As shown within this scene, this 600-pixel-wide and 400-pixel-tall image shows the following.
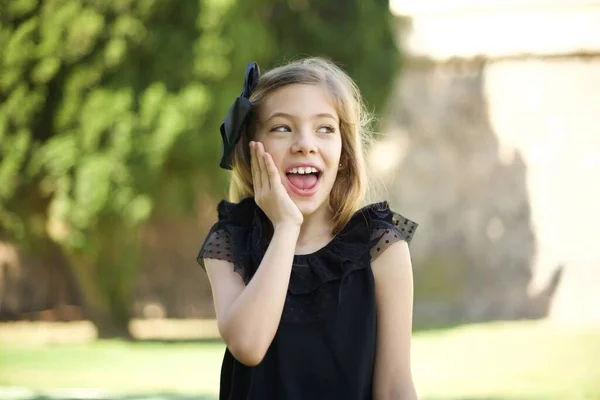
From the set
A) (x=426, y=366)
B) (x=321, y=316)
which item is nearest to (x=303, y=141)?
(x=321, y=316)

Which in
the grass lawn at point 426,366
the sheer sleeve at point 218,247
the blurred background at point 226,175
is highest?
the blurred background at point 226,175

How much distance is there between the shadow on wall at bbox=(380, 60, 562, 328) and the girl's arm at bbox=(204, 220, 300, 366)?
11034mm

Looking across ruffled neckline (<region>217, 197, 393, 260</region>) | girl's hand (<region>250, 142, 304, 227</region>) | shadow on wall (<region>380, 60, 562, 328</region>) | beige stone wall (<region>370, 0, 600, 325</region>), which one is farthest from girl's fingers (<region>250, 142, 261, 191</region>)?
shadow on wall (<region>380, 60, 562, 328</region>)

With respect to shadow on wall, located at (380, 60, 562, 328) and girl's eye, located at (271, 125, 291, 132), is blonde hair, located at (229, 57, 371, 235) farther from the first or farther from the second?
shadow on wall, located at (380, 60, 562, 328)

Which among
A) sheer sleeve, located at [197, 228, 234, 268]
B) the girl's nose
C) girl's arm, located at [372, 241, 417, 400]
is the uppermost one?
the girl's nose

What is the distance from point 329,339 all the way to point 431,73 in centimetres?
1154

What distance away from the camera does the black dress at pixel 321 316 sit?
6.75 ft

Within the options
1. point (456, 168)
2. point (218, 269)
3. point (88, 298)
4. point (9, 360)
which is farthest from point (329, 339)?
point (456, 168)

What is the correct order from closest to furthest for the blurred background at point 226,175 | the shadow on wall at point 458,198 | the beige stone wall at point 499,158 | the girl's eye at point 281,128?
the girl's eye at point 281,128 < the blurred background at point 226,175 < the beige stone wall at point 499,158 < the shadow on wall at point 458,198

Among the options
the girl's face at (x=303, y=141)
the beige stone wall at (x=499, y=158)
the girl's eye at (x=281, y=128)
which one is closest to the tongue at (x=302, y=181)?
the girl's face at (x=303, y=141)

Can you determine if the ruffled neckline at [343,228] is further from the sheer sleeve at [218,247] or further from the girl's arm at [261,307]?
the girl's arm at [261,307]

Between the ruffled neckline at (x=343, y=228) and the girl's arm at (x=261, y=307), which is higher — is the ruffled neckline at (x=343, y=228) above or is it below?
above

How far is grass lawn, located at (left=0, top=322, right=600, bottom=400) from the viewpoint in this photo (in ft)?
22.3

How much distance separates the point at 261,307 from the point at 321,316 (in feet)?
0.57
